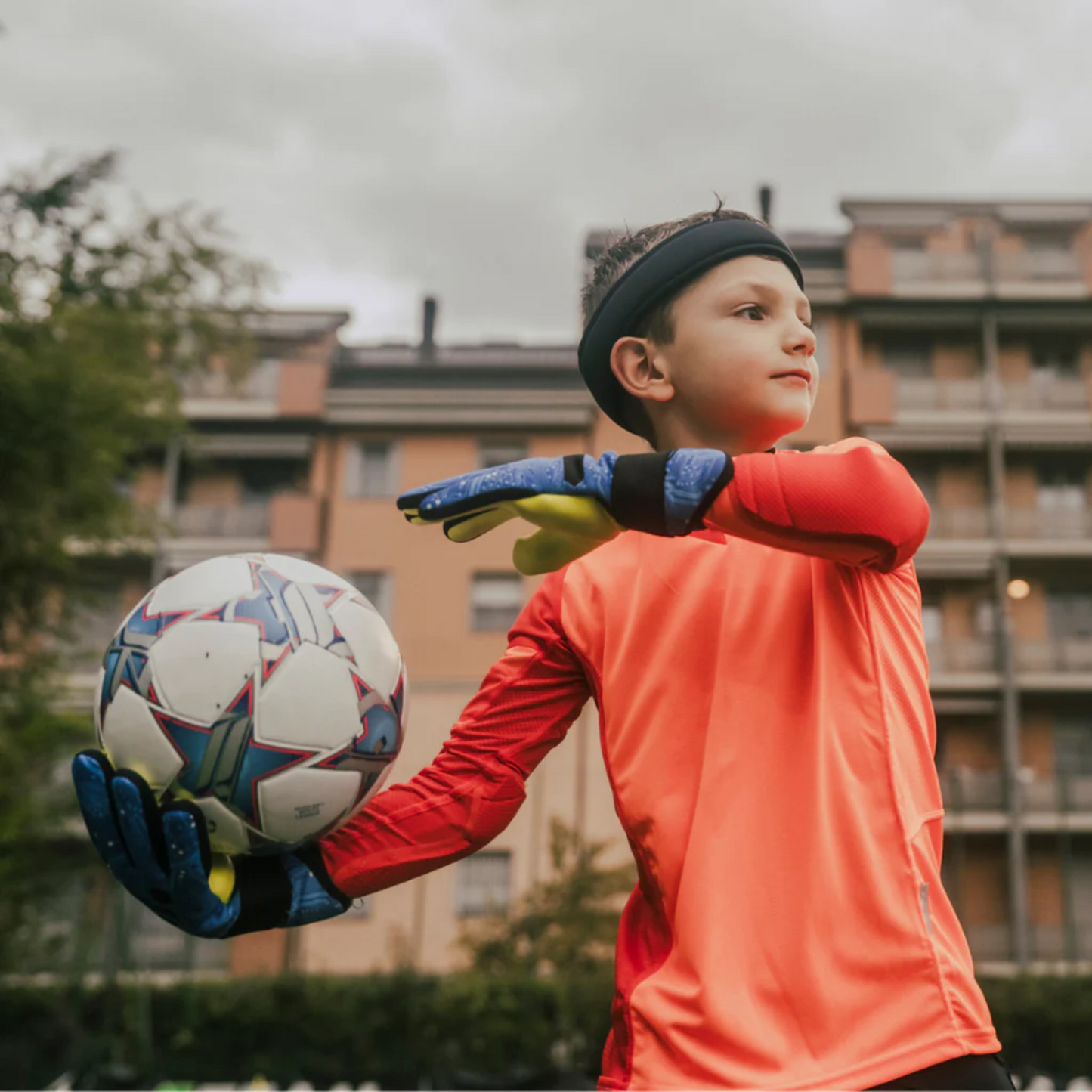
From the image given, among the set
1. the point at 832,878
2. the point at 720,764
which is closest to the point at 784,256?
the point at 720,764

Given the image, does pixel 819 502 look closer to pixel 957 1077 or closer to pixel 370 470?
pixel 957 1077

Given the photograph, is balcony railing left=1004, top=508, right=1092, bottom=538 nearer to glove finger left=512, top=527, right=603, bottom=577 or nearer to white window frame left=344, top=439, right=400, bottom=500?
white window frame left=344, top=439, right=400, bottom=500

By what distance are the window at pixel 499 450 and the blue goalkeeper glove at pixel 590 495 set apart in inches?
982

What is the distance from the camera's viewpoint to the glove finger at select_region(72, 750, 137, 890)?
1.88 metres

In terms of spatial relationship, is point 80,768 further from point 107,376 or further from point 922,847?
point 107,376

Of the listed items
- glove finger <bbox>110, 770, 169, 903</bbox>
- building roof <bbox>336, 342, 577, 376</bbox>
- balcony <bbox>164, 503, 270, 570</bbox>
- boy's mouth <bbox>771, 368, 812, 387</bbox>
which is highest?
building roof <bbox>336, 342, 577, 376</bbox>

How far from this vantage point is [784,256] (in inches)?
83.0

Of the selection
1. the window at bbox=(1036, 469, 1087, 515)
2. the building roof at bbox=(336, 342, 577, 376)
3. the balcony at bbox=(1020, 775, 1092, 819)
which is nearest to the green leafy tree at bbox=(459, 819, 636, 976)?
the balcony at bbox=(1020, 775, 1092, 819)

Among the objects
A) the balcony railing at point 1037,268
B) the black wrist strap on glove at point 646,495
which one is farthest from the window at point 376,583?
the black wrist strap on glove at point 646,495

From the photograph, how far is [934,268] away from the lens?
2783 centimetres

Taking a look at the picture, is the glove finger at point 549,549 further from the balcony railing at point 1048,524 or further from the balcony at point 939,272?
the balcony at point 939,272

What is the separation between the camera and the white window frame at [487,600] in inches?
1019

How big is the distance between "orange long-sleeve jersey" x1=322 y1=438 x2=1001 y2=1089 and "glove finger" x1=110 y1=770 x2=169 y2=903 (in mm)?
307

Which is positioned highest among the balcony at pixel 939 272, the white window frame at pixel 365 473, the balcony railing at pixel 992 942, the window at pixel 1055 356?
the balcony at pixel 939 272
